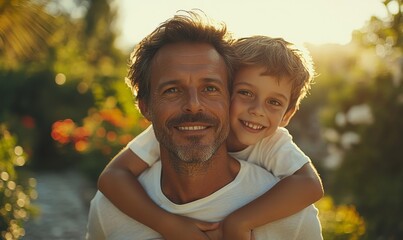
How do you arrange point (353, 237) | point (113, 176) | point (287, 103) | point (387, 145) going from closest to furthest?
point (113, 176), point (287, 103), point (353, 237), point (387, 145)

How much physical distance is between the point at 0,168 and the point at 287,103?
227 centimetres

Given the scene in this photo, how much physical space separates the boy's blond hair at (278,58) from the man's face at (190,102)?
0.24 metres

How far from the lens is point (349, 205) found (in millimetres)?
8250

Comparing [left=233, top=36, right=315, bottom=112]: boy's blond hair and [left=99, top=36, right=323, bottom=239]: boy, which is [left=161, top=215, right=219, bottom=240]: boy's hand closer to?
[left=99, top=36, right=323, bottom=239]: boy

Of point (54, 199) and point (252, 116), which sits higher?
point (252, 116)

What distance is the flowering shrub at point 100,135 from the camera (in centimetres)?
1010

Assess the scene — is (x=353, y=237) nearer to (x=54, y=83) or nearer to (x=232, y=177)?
(x=232, y=177)

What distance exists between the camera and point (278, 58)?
9.81 ft

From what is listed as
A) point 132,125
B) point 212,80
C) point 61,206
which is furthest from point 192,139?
point 132,125

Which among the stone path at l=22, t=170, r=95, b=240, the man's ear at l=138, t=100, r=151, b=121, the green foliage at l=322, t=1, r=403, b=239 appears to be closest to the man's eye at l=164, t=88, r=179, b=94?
the man's ear at l=138, t=100, r=151, b=121

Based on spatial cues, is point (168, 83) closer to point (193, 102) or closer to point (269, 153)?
point (193, 102)

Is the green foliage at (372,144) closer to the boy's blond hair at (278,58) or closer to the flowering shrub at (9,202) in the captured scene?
the flowering shrub at (9,202)

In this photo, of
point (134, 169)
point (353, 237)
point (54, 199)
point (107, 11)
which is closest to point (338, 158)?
point (353, 237)

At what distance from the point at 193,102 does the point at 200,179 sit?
0.40m
